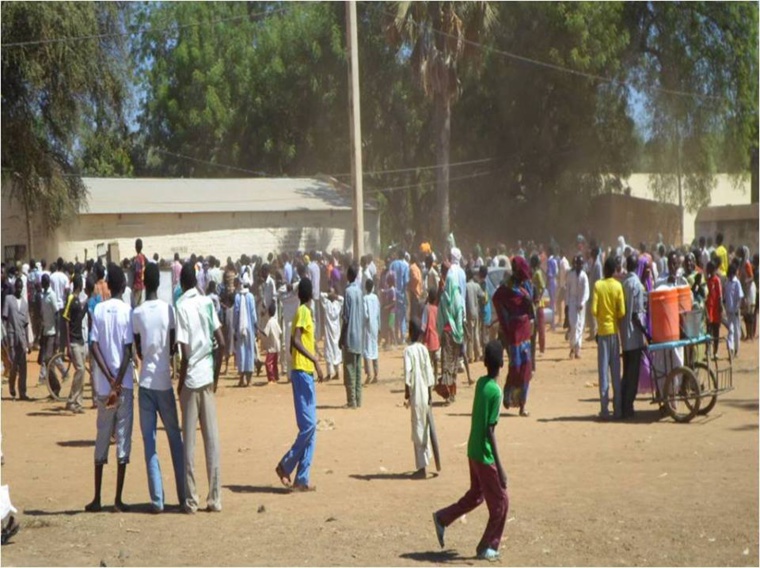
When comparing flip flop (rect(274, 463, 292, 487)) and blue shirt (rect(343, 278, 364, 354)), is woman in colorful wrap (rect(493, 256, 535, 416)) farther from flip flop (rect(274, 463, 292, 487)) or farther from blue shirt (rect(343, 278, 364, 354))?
flip flop (rect(274, 463, 292, 487))

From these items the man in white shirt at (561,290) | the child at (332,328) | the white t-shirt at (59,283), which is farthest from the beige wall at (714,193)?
the child at (332,328)

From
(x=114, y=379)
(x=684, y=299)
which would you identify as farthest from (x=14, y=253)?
(x=114, y=379)

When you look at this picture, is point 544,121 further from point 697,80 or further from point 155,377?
point 155,377

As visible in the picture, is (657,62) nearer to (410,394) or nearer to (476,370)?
(476,370)

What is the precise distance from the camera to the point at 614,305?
1358 cm

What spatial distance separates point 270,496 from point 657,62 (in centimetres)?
3329

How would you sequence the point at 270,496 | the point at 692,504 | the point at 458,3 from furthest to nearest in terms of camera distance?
the point at 458,3, the point at 270,496, the point at 692,504

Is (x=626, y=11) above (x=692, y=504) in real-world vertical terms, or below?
above

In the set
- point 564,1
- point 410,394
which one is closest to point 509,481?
point 410,394

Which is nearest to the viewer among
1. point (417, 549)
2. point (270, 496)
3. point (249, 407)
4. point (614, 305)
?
point (417, 549)

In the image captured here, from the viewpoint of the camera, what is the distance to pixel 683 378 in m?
13.5

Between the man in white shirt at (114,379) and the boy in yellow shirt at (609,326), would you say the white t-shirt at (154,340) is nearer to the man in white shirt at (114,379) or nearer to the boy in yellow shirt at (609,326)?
the man in white shirt at (114,379)

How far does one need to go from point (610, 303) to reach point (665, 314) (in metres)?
0.65

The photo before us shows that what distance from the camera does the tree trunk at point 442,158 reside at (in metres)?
35.7
